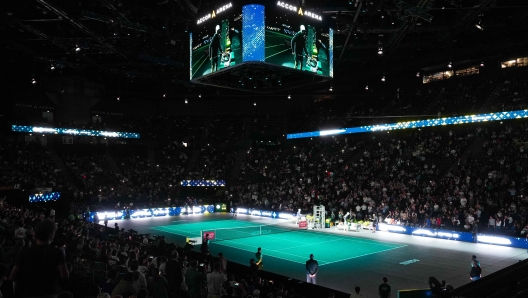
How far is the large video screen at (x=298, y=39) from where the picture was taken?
12.1m

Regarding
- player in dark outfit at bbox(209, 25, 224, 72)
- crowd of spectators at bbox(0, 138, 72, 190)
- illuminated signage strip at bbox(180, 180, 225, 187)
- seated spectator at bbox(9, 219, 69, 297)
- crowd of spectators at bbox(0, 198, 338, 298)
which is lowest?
crowd of spectators at bbox(0, 198, 338, 298)

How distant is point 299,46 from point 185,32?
24.4ft

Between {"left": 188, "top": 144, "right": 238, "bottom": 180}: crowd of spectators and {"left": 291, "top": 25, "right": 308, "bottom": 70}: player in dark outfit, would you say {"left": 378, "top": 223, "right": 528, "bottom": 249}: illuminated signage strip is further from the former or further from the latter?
{"left": 188, "top": 144, "right": 238, "bottom": 180}: crowd of spectators

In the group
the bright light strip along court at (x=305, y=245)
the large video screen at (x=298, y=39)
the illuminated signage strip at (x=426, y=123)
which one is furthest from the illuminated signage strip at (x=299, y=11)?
the illuminated signage strip at (x=426, y=123)

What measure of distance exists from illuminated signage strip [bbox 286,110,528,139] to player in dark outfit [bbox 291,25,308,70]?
925 inches

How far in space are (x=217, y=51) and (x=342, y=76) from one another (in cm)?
3322

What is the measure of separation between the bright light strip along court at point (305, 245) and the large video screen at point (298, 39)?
1001 cm

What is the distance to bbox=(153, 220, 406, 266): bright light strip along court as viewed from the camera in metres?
20.8

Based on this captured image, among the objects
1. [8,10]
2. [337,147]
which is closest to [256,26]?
[8,10]

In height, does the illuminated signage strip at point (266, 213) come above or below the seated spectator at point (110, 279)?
below

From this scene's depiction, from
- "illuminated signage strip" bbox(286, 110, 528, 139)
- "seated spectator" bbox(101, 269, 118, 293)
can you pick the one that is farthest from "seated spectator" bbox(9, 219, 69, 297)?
"illuminated signage strip" bbox(286, 110, 528, 139)

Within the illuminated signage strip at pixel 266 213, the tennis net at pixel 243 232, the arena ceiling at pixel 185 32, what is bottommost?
the tennis net at pixel 243 232

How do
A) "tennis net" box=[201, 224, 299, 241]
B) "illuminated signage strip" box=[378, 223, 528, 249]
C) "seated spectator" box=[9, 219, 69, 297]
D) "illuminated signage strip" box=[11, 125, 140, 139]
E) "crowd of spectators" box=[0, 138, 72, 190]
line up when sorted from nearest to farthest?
"seated spectator" box=[9, 219, 69, 297] < "illuminated signage strip" box=[378, 223, 528, 249] < "tennis net" box=[201, 224, 299, 241] < "crowd of spectators" box=[0, 138, 72, 190] < "illuminated signage strip" box=[11, 125, 140, 139]

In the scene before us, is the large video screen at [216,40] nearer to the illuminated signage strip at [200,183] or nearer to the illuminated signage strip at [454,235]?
the illuminated signage strip at [454,235]
